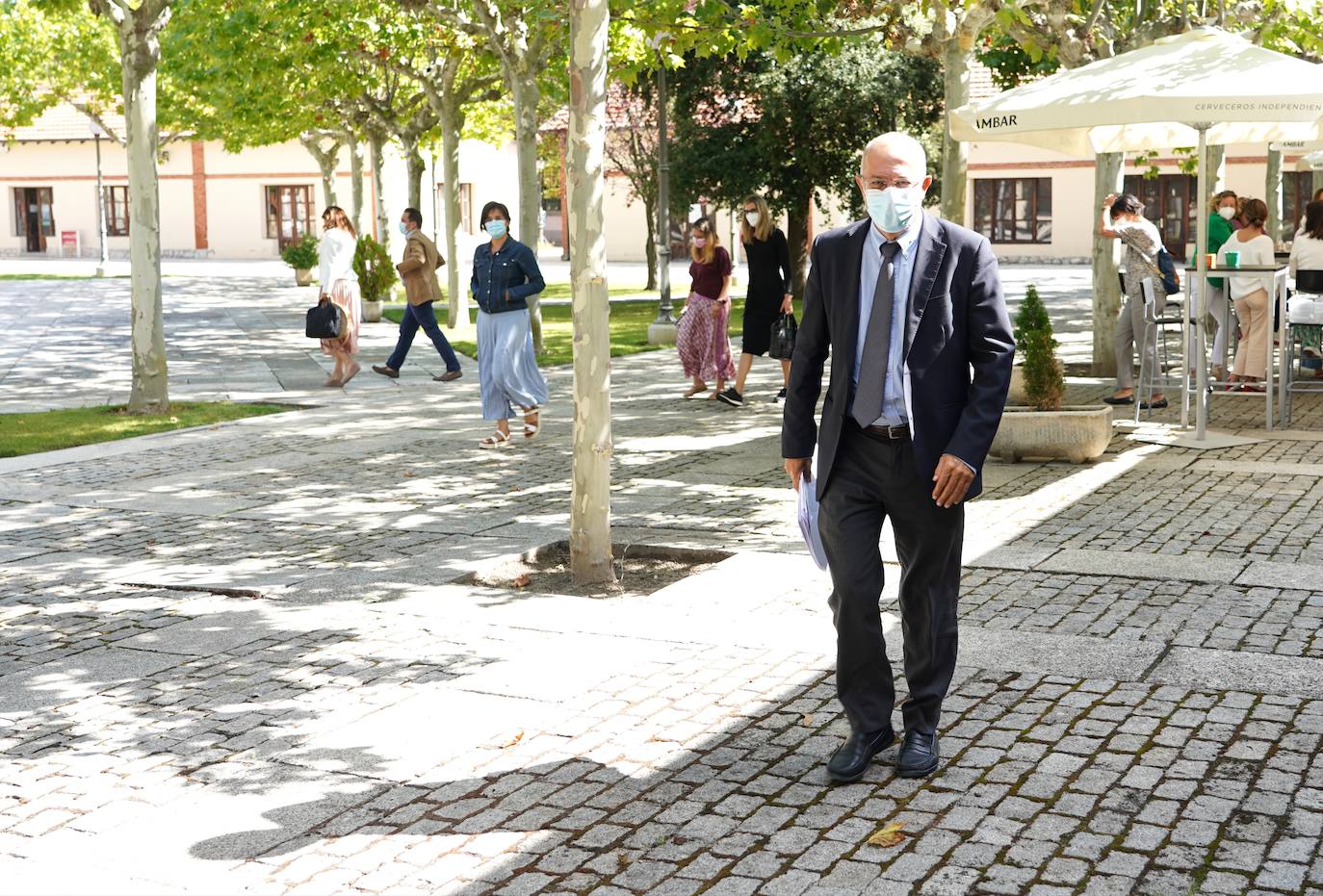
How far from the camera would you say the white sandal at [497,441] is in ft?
38.7

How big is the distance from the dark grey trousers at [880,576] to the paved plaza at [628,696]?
226 mm

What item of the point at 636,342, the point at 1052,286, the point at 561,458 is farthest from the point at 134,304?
the point at 1052,286

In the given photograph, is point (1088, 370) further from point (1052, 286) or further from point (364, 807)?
point (1052, 286)

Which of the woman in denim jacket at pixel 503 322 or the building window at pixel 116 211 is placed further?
Answer: the building window at pixel 116 211

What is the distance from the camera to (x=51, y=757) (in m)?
5.07

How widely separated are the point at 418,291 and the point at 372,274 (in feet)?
35.4

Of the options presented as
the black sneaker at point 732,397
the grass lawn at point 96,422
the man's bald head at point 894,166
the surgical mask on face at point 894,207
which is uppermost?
the man's bald head at point 894,166

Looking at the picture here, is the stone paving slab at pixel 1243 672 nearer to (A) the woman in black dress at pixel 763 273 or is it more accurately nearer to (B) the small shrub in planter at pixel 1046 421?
(B) the small shrub in planter at pixel 1046 421

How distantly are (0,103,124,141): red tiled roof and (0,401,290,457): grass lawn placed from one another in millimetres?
49286

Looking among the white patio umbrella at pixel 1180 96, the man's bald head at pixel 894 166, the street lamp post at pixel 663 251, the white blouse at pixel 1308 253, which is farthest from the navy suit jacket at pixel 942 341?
the street lamp post at pixel 663 251

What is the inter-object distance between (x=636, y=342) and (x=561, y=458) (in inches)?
400

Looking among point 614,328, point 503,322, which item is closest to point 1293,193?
point 614,328

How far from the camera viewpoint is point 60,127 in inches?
2427

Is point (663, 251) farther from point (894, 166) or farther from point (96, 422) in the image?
point (894, 166)
